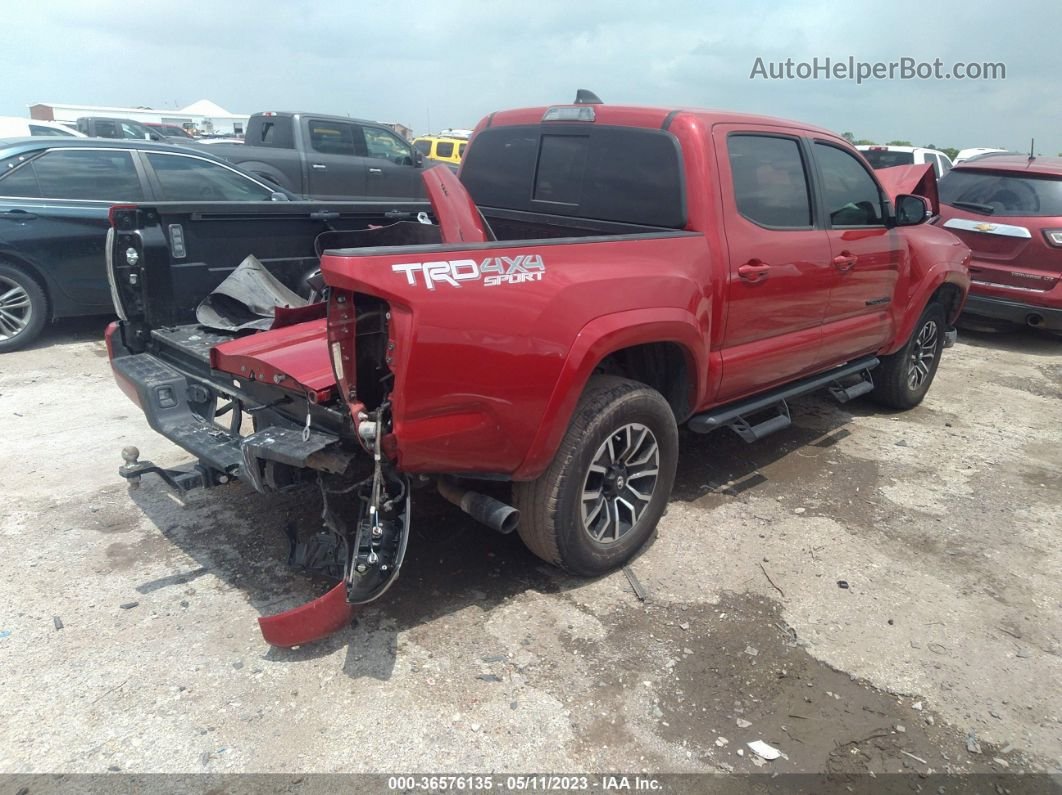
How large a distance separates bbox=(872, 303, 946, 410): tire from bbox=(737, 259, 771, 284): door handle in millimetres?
2288

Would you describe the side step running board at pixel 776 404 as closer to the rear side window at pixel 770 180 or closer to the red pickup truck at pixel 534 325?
the red pickup truck at pixel 534 325

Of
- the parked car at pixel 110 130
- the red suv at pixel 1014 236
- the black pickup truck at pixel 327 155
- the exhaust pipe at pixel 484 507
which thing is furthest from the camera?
the parked car at pixel 110 130

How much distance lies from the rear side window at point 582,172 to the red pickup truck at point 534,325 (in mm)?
12

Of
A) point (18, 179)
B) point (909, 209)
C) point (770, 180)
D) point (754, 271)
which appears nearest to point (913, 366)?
point (909, 209)

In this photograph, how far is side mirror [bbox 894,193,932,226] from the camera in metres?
4.92

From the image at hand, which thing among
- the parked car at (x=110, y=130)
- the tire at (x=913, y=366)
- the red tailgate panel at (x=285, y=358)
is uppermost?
the parked car at (x=110, y=130)

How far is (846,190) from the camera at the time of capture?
472 cm

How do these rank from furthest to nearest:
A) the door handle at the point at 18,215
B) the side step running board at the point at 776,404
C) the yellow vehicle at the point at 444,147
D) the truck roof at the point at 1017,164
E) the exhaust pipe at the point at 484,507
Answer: the yellow vehicle at the point at 444,147 → the truck roof at the point at 1017,164 → the door handle at the point at 18,215 → the side step running board at the point at 776,404 → the exhaust pipe at the point at 484,507

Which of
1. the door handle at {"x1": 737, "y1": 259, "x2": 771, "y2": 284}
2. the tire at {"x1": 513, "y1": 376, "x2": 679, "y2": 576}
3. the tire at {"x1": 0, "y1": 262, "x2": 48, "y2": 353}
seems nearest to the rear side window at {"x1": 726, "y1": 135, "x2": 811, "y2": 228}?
the door handle at {"x1": 737, "y1": 259, "x2": 771, "y2": 284}

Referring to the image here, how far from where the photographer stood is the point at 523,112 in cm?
449

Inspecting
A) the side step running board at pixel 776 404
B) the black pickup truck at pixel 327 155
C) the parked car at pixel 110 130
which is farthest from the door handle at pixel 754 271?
the parked car at pixel 110 130

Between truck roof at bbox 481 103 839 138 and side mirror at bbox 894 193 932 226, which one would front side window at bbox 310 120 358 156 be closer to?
truck roof at bbox 481 103 839 138

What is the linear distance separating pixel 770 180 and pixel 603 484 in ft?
6.25

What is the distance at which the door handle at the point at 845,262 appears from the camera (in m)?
4.48
